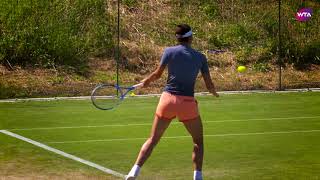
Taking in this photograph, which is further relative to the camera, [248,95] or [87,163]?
[248,95]

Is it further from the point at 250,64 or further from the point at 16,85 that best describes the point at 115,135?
the point at 250,64

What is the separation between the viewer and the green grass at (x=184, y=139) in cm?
1095

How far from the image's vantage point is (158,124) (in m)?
9.04

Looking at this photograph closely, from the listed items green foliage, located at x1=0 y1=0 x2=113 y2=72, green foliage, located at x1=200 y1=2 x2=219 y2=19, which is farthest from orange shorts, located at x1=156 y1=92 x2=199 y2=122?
green foliage, located at x1=200 y1=2 x2=219 y2=19

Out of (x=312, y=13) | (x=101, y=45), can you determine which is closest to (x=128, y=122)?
(x=101, y=45)

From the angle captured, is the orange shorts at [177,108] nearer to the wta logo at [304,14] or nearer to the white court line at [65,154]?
the white court line at [65,154]

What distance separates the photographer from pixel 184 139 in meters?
14.0

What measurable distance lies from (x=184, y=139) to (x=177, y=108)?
514 centimetres

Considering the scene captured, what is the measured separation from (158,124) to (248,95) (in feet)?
45.3

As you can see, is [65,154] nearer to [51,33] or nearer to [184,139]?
[184,139]

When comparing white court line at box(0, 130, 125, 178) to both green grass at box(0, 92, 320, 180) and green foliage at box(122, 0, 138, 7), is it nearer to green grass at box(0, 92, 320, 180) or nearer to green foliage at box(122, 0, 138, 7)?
green grass at box(0, 92, 320, 180)

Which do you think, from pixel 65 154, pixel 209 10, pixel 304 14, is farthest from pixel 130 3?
pixel 65 154

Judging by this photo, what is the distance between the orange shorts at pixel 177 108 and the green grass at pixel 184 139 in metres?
1.52

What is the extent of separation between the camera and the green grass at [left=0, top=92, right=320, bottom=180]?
35.9 feet
